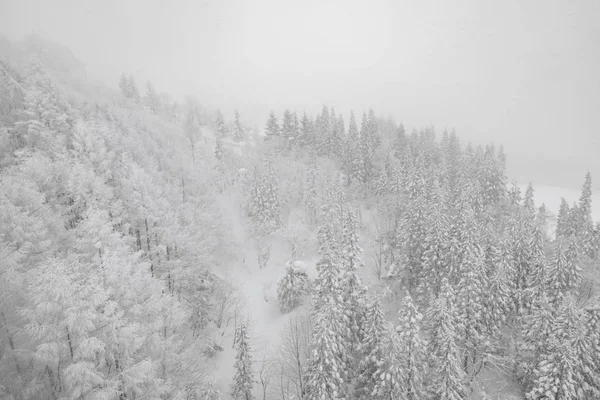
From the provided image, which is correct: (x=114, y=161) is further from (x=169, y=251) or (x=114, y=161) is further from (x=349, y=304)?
(x=349, y=304)

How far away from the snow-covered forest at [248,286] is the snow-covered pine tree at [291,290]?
1.74 feet

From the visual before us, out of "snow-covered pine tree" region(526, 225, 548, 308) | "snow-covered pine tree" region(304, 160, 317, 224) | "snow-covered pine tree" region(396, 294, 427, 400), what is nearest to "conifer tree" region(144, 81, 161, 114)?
"snow-covered pine tree" region(304, 160, 317, 224)

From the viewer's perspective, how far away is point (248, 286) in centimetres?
5028

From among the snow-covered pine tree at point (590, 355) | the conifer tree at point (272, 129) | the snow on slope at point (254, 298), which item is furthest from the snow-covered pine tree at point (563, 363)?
the conifer tree at point (272, 129)

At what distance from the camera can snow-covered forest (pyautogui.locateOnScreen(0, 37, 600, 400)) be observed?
1644 cm

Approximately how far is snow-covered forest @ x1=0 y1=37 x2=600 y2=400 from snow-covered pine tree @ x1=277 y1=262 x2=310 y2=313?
0.53 metres

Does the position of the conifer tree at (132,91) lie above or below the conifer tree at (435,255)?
above

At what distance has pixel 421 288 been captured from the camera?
40.7 meters

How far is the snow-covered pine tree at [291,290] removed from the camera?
44.3 metres

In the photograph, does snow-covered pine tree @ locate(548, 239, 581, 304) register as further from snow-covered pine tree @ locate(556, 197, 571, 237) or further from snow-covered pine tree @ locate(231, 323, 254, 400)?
snow-covered pine tree @ locate(231, 323, 254, 400)

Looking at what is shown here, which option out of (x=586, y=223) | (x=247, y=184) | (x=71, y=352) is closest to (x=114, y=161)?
(x=71, y=352)

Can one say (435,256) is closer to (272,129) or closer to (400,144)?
(400,144)

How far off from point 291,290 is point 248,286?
9366 millimetres

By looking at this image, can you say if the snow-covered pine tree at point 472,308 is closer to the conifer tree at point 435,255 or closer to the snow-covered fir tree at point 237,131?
the conifer tree at point 435,255
